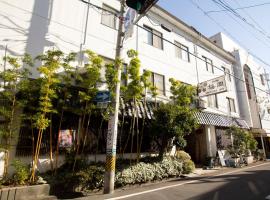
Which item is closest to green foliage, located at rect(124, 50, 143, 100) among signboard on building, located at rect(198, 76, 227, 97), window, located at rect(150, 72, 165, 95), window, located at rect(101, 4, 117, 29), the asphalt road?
window, located at rect(101, 4, 117, 29)

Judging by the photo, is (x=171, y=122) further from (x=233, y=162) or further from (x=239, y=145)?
(x=239, y=145)

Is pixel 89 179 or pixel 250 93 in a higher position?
pixel 250 93

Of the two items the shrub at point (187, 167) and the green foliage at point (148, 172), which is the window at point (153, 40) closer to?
the green foliage at point (148, 172)

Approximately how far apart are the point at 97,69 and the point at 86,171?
4.02 metres

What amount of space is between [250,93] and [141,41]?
60.1ft

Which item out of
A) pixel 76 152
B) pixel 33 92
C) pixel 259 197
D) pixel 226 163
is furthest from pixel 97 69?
pixel 226 163

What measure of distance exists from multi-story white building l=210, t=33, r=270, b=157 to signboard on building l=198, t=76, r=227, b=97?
8.64m

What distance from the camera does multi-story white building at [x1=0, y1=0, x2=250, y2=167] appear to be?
9000 millimetres

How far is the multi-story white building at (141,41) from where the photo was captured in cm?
900

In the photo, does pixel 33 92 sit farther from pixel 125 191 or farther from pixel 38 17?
pixel 125 191

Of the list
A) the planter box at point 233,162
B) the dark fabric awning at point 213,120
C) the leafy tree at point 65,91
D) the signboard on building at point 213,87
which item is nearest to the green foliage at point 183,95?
the dark fabric awning at point 213,120

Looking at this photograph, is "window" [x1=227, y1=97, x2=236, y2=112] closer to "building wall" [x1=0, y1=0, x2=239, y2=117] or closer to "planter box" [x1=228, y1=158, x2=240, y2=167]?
"planter box" [x1=228, y1=158, x2=240, y2=167]

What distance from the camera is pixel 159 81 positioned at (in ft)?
46.9

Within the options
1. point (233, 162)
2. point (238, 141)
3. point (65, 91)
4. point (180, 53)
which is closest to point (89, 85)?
point (65, 91)
